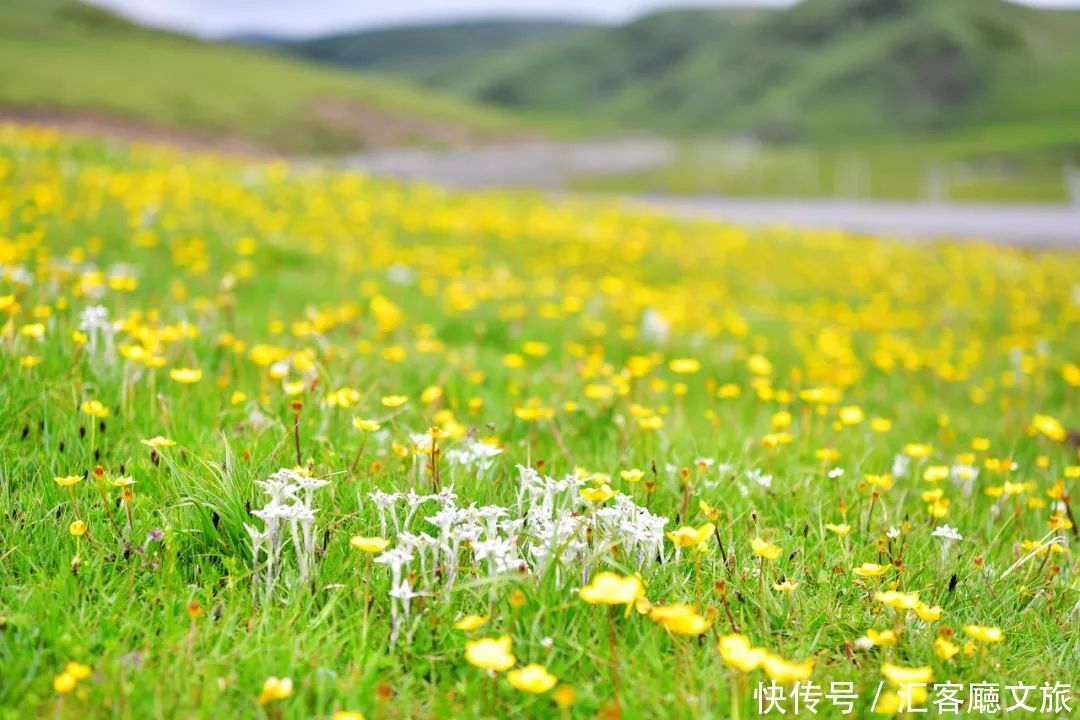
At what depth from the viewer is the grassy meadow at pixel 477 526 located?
2.32 metres

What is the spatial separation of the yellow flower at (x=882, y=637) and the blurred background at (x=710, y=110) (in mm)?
29325

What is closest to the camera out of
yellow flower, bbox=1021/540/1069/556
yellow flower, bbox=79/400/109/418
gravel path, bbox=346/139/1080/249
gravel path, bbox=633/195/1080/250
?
yellow flower, bbox=1021/540/1069/556

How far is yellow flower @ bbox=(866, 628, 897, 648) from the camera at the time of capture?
7.86ft

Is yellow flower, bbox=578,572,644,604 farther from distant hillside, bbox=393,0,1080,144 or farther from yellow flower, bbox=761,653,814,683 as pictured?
distant hillside, bbox=393,0,1080,144

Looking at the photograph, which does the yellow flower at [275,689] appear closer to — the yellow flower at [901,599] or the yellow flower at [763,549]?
the yellow flower at [763,549]

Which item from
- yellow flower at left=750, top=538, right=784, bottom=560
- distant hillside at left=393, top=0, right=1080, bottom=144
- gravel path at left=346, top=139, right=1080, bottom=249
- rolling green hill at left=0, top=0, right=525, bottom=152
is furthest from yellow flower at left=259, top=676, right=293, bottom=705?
distant hillside at left=393, top=0, right=1080, bottom=144

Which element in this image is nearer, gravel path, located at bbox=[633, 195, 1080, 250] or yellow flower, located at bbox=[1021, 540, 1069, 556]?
yellow flower, located at bbox=[1021, 540, 1069, 556]

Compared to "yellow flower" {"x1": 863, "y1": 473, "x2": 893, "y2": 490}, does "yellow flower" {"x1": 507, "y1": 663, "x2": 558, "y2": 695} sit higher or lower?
higher

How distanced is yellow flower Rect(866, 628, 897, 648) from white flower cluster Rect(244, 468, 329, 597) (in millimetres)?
1756

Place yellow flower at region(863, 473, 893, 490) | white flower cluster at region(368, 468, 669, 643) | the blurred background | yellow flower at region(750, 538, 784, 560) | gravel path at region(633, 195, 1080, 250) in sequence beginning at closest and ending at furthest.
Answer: white flower cluster at region(368, 468, 669, 643) < yellow flower at region(750, 538, 784, 560) < yellow flower at region(863, 473, 893, 490) < gravel path at region(633, 195, 1080, 250) < the blurred background

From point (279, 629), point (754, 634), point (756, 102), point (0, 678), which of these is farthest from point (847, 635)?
point (756, 102)

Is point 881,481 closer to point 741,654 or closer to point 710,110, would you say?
point 741,654

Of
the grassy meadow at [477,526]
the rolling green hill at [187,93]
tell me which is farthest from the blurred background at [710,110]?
the grassy meadow at [477,526]

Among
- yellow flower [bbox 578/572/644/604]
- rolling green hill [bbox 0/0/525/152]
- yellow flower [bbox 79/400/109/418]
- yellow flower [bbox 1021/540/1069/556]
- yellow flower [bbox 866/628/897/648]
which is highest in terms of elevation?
rolling green hill [bbox 0/0/525/152]
